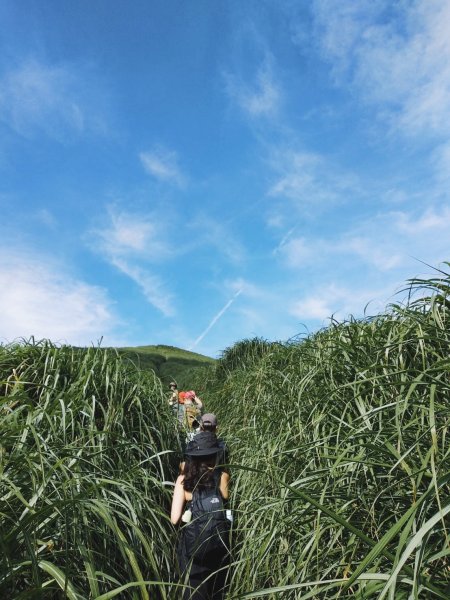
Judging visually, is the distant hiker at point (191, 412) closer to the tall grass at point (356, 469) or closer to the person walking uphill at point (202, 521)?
the tall grass at point (356, 469)

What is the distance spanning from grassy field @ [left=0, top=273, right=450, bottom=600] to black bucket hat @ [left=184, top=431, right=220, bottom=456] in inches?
7.0

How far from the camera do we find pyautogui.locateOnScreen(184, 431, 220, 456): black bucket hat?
3.09m

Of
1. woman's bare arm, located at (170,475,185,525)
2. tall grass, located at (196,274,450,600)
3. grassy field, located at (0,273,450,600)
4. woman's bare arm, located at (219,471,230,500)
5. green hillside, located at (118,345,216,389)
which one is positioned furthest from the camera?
green hillside, located at (118,345,216,389)

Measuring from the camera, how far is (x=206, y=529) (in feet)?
9.12

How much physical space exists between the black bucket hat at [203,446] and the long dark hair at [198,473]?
3cm

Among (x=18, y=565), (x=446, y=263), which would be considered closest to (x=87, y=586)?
(x=18, y=565)

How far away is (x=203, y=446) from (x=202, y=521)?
48 cm

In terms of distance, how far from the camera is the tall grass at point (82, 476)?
5.32ft

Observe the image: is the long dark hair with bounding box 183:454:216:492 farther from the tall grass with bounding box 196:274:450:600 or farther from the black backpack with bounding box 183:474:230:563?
the tall grass with bounding box 196:274:450:600

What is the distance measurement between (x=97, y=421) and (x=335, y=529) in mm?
1790

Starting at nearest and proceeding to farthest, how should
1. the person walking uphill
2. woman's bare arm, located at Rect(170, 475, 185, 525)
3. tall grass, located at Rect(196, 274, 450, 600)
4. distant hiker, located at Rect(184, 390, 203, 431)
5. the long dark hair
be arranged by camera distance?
tall grass, located at Rect(196, 274, 450, 600), the person walking uphill, woman's bare arm, located at Rect(170, 475, 185, 525), the long dark hair, distant hiker, located at Rect(184, 390, 203, 431)

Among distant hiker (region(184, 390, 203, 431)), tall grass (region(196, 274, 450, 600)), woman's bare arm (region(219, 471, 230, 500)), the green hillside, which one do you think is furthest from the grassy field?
the green hillside

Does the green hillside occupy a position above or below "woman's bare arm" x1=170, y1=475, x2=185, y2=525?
above

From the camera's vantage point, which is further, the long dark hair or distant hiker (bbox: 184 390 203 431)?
distant hiker (bbox: 184 390 203 431)
